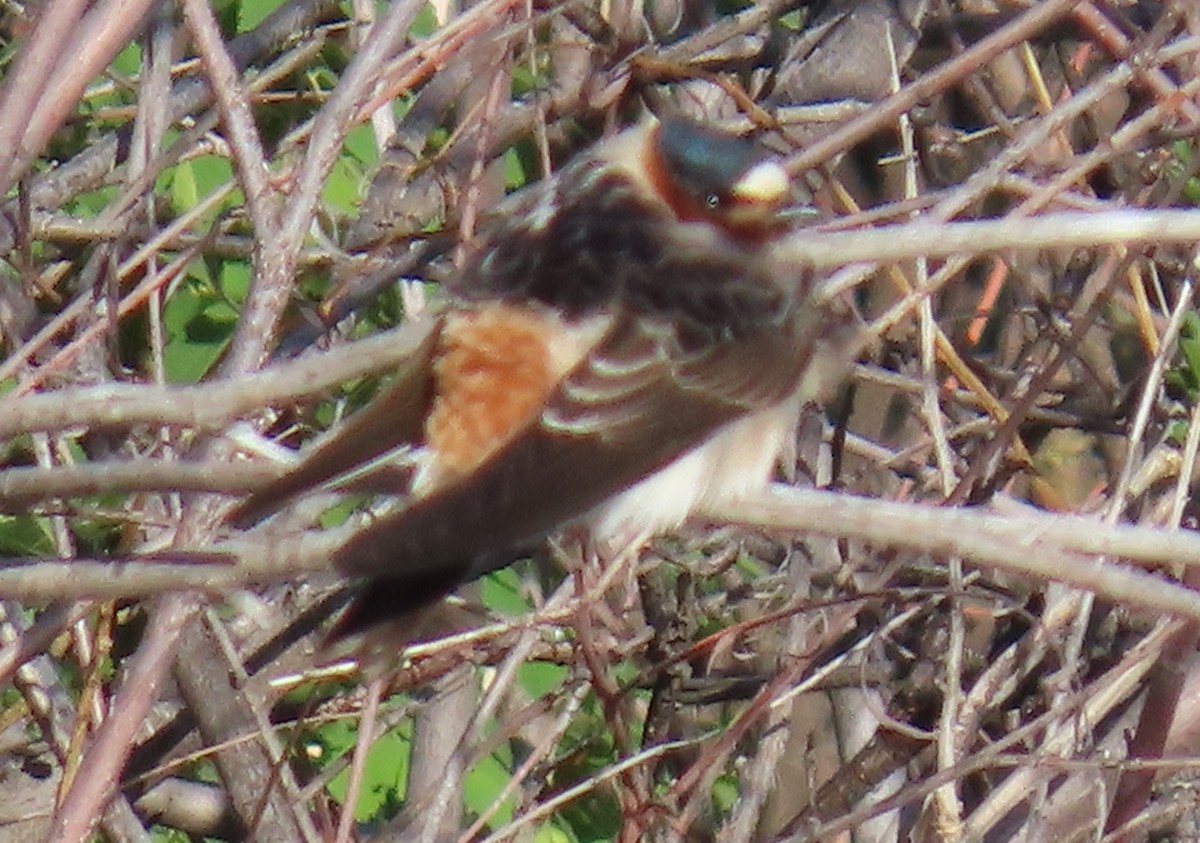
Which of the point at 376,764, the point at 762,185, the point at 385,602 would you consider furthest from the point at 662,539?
the point at 385,602

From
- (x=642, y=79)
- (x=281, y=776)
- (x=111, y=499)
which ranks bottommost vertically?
(x=281, y=776)

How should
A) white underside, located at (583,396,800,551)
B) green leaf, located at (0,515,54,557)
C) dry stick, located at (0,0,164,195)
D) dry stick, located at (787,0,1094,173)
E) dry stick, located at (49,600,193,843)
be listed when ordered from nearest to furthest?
dry stick, located at (0,0,164,195) → dry stick, located at (49,600,193,843) → white underside, located at (583,396,800,551) → dry stick, located at (787,0,1094,173) → green leaf, located at (0,515,54,557)

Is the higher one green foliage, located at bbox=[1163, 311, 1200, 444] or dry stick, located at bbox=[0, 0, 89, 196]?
dry stick, located at bbox=[0, 0, 89, 196]

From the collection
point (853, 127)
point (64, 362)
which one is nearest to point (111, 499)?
point (64, 362)

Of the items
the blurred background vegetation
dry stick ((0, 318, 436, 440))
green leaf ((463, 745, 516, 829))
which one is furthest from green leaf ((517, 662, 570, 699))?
dry stick ((0, 318, 436, 440))

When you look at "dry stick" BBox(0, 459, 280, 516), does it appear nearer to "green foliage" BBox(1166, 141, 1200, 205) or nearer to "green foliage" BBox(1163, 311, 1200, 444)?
"green foliage" BBox(1166, 141, 1200, 205)

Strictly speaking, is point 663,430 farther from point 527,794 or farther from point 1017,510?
point 527,794

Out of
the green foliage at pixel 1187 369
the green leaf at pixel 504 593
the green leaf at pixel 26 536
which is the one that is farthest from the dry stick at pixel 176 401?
the green foliage at pixel 1187 369

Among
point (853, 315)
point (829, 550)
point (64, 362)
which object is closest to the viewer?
point (64, 362)
